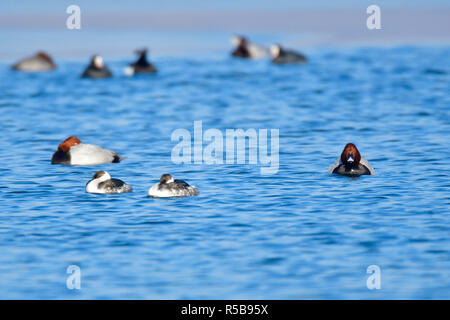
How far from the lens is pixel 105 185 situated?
16031mm

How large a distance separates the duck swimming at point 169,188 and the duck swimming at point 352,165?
3.42m

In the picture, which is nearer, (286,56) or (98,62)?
(98,62)

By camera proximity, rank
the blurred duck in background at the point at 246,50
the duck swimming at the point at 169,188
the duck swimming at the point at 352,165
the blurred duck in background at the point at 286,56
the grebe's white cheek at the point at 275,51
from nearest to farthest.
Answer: the duck swimming at the point at 169,188 < the duck swimming at the point at 352,165 < the blurred duck in background at the point at 286,56 < the grebe's white cheek at the point at 275,51 < the blurred duck in background at the point at 246,50

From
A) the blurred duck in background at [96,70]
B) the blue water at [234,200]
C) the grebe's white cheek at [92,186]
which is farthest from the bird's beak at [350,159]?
the blurred duck in background at [96,70]

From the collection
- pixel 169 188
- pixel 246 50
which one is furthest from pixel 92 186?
pixel 246 50

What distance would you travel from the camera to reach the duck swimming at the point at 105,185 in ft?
52.6

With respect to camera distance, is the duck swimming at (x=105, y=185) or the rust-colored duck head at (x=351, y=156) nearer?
the duck swimming at (x=105, y=185)

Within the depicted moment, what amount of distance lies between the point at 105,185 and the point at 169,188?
1.24 meters

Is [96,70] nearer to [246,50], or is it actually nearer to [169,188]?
[246,50]

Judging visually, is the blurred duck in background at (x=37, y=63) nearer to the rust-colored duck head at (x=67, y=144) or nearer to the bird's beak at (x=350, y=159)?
the rust-colored duck head at (x=67, y=144)

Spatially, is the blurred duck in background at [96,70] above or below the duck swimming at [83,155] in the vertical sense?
above

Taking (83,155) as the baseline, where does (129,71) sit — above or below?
above
